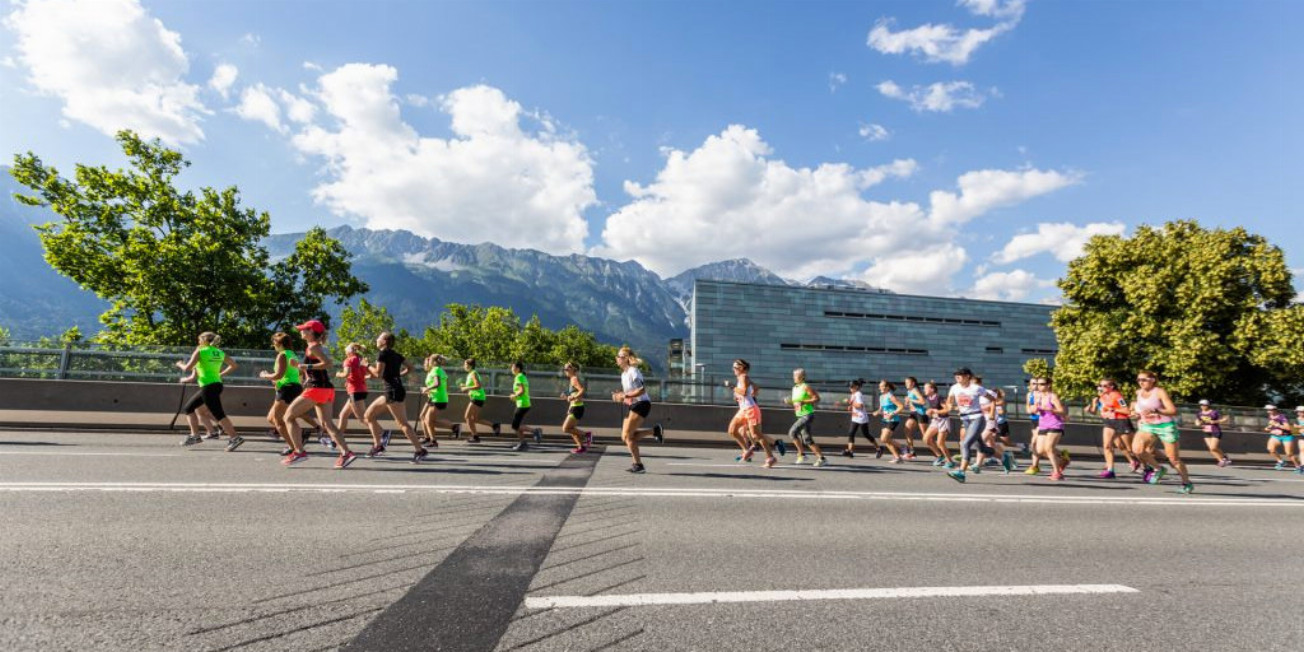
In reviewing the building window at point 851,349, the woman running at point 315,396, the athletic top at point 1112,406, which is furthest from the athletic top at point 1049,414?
the building window at point 851,349

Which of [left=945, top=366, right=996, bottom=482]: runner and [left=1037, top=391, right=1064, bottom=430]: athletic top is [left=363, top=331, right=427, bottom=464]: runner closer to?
[left=945, top=366, right=996, bottom=482]: runner

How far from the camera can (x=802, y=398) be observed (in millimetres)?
10500

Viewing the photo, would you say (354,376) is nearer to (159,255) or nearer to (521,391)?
(521,391)

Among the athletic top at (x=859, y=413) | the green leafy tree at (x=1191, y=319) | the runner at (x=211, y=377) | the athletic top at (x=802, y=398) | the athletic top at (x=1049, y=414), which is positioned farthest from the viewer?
the green leafy tree at (x=1191, y=319)

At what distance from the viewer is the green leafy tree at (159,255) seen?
25.8 metres

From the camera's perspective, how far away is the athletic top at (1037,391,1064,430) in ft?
30.8

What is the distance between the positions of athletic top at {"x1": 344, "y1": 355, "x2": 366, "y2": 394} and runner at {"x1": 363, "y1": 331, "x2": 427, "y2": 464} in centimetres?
71

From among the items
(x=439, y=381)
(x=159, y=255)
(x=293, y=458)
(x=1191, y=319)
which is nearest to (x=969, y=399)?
(x=439, y=381)

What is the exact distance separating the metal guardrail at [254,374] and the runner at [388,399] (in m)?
4.76

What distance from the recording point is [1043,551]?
455 centimetres

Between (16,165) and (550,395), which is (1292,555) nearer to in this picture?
(550,395)

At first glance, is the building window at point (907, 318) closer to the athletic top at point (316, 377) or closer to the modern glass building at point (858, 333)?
the modern glass building at point (858, 333)

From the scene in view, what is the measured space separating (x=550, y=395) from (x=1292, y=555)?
13.7 m

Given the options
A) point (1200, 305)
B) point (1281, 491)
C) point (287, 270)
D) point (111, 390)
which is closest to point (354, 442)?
point (111, 390)
